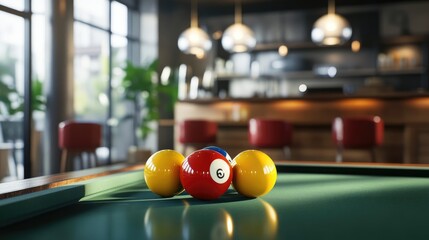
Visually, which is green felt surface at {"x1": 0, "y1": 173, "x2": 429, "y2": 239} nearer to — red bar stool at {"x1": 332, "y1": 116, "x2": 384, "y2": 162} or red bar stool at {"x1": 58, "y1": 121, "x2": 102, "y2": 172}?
red bar stool at {"x1": 58, "y1": 121, "x2": 102, "y2": 172}

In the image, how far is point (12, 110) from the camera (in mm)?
5645

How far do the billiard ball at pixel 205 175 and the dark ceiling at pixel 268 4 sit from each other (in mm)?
7810

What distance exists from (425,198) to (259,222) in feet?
2.10

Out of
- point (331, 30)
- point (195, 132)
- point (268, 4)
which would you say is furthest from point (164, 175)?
point (268, 4)

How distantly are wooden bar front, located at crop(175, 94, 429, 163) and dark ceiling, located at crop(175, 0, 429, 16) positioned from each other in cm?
327

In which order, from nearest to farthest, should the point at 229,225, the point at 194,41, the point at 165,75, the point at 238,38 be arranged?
the point at 229,225
the point at 238,38
the point at 194,41
the point at 165,75

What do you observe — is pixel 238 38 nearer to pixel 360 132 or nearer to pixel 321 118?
pixel 321 118

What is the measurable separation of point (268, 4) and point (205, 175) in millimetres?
8128

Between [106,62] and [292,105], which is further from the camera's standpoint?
[106,62]

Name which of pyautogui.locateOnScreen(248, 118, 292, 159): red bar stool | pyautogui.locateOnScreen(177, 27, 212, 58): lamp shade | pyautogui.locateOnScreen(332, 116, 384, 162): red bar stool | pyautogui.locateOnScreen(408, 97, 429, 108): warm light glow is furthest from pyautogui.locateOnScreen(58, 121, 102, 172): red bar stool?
pyautogui.locateOnScreen(408, 97, 429, 108): warm light glow

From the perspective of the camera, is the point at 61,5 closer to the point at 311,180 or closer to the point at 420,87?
the point at 311,180

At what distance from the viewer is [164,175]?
137 centimetres

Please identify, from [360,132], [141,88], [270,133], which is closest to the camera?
[360,132]

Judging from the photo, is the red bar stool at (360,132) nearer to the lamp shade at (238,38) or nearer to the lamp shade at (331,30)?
the lamp shade at (331,30)
